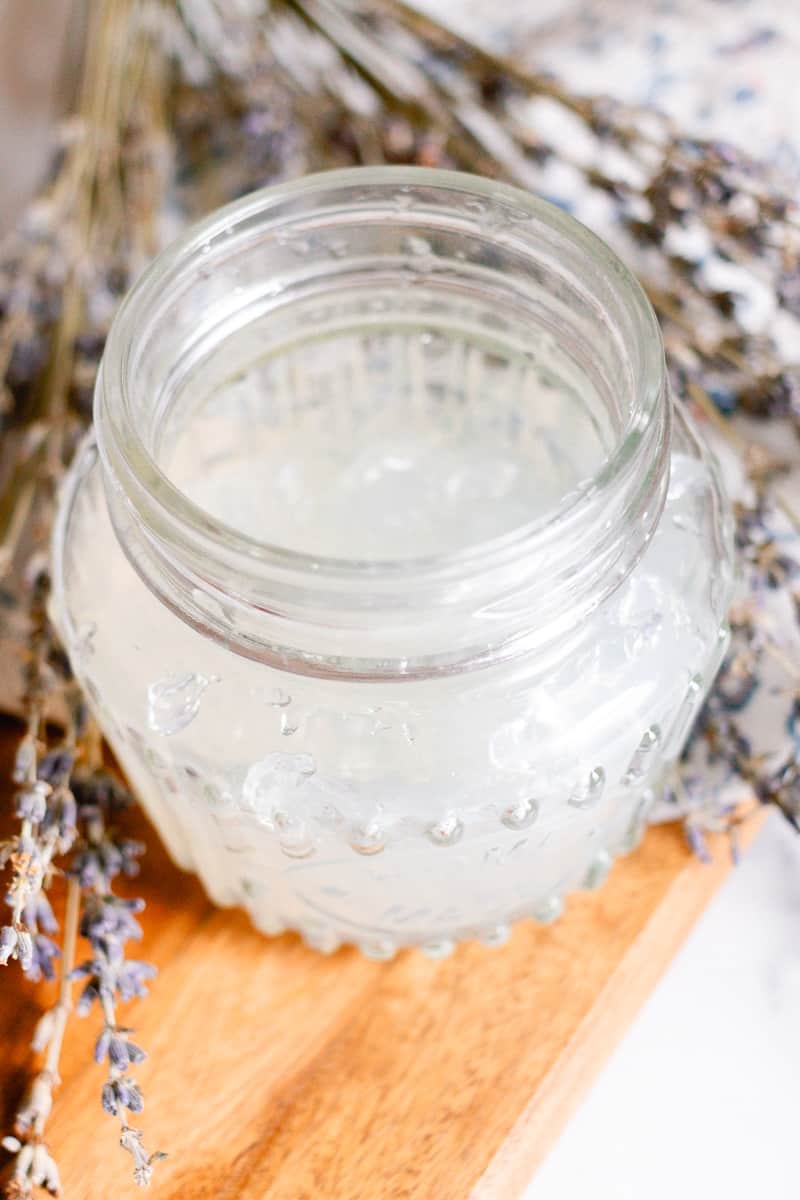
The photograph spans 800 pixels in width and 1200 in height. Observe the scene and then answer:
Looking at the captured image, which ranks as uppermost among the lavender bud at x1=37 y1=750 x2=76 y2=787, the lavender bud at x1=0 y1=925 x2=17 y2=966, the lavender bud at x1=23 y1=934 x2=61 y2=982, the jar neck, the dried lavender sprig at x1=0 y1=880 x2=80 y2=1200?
the jar neck

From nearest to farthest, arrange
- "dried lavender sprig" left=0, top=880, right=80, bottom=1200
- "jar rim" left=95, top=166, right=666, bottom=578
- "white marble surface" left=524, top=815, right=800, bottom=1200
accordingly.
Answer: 1. "jar rim" left=95, top=166, right=666, bottom=578
2. "dried lavender sprig" left=0, top=880, right=80, bottom=1200
3. "white marble surface" left=524, top=815, right=800, bottom=1200

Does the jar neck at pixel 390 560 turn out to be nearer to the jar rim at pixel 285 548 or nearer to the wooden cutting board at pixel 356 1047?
the jar rim at pixel 285 548

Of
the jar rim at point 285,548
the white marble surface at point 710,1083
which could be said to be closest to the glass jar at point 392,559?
the jar rim at point 285,548

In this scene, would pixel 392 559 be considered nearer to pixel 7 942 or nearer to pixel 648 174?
pixel 7 942

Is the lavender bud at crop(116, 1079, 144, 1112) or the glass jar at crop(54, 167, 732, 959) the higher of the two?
the glass jar at crop(54, 167, 732, 959)

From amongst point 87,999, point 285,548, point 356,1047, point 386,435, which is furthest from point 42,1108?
point 386,435

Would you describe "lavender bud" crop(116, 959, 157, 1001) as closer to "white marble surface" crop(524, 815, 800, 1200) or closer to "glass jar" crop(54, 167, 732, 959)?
"glass jar" crop(54, 167, 732, 959)

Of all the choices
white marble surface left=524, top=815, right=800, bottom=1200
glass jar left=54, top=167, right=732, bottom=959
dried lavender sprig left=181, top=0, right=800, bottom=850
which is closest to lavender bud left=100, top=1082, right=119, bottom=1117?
glass jar left=54, top=167, right=732, bottom=959

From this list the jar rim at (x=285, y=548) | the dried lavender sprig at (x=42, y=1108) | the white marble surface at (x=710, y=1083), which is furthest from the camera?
the white marble surface at (x=710, y=1083)
